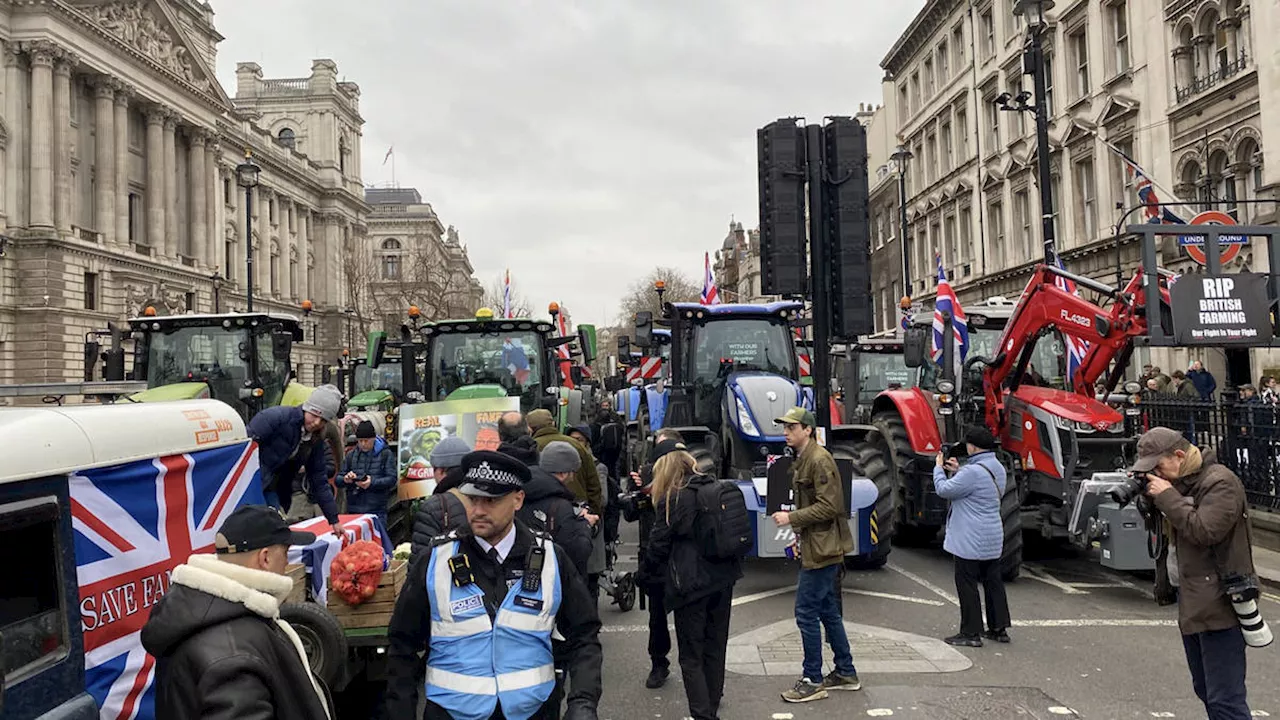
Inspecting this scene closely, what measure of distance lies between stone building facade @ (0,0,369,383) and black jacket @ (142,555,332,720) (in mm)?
33937

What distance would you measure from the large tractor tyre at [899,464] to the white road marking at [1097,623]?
2459mm

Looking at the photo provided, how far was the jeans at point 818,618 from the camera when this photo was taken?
254 inches

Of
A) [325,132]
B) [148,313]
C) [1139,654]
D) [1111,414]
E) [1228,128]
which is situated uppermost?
[325,132]

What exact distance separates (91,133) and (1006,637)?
5427cm

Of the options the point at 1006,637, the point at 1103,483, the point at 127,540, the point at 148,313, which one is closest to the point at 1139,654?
the point at 1006,637

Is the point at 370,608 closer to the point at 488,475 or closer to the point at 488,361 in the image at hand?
the point at 488,475

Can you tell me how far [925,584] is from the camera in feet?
32.6

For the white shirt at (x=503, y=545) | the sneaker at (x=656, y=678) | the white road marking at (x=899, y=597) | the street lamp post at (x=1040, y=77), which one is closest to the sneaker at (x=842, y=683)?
the sneaker at (x=656, y=678)

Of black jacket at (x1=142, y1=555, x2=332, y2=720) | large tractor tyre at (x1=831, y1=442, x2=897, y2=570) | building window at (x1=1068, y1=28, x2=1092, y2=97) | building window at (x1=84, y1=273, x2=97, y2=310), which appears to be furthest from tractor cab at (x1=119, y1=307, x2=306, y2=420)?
building window at (x1=84, y1=273, x2=97, y2=310)

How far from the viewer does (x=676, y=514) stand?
581 cm

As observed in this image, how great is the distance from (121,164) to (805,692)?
54.0 meters

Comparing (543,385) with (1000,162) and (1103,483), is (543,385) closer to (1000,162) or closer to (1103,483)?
(1103,483)

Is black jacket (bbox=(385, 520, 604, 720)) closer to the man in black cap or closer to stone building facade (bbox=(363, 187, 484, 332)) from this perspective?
the man in black cap

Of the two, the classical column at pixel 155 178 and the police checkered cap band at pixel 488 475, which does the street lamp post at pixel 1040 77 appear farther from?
the classical column at pixel 155 178
